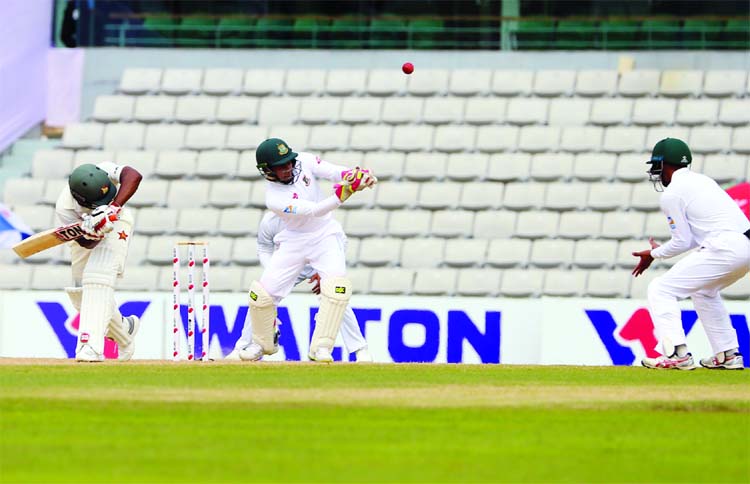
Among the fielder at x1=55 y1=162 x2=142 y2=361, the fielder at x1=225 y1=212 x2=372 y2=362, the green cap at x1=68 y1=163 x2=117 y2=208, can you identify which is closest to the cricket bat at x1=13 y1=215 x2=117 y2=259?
the fielder at x1=55 y1=162 x2=142 y2=361

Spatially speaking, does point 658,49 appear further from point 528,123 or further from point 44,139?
point 44,139

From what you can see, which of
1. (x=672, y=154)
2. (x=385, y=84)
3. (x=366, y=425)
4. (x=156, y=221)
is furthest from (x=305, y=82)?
(x=366, y=425)

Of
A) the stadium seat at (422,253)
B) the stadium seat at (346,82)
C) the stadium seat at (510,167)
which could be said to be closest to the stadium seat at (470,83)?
the stadium seat at (346,82)

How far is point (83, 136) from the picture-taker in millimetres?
18656

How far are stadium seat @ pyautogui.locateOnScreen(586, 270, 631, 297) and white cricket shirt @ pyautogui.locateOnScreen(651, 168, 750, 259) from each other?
18.8 ft

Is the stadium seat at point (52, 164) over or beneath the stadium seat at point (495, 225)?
over

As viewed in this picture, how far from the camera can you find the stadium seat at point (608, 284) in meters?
16.0

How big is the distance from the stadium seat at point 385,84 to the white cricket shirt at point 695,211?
8729 millimetres

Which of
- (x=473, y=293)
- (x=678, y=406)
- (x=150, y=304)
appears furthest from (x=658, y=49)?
(x=678, y=406)

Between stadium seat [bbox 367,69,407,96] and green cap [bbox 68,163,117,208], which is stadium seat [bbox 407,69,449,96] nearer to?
stadium seat [bbox 367,69,407,96]

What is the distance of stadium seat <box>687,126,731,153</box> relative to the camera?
57.7 ft

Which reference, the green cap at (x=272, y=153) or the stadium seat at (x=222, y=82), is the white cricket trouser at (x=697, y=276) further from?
the stadium seat at (x=222, y=82)

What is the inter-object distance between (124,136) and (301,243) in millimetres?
8494

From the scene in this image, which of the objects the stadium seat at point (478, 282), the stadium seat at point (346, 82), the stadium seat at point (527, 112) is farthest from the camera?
the stadium seat at point (346, 82)
